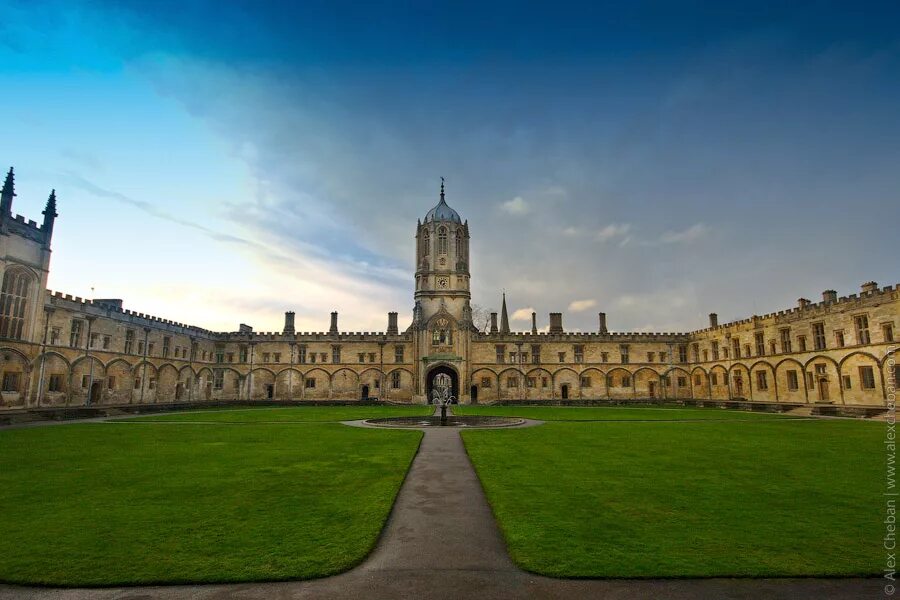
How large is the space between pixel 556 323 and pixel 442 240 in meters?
17.5

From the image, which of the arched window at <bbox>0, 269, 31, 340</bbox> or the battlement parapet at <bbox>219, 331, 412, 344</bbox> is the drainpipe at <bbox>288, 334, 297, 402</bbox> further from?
the arched window at <bbox>0, 269, 31, 340</bbox>

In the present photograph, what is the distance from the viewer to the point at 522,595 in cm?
539

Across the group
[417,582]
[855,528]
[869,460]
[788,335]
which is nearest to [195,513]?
[417,582]

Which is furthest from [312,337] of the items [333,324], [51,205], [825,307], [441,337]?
[825,307]

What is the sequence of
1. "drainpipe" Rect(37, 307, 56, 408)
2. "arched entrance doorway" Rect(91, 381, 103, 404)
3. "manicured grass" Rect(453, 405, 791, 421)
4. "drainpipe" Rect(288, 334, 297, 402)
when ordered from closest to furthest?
"manicured grass" Rect(453, 405, 791, 421), "drainpipe" Rect(37, 307, 56, 408), "arched entrance doorway" Rect(91, 381, 103, 404), "drainpipe" Rect(288, 334, 297, 402)

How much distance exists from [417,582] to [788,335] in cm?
4751

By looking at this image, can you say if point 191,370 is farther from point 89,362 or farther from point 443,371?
point 443,371

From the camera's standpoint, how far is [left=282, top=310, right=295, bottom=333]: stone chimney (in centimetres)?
5791

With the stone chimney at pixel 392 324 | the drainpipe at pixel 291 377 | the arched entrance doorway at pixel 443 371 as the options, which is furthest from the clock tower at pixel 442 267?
the drainpipe at pixel 291 377

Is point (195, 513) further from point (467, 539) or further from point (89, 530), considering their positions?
point (467, 539)

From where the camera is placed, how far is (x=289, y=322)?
191ft

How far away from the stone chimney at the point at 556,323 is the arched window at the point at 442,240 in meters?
15.6

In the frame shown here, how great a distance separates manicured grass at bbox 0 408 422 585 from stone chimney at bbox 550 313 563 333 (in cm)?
4517

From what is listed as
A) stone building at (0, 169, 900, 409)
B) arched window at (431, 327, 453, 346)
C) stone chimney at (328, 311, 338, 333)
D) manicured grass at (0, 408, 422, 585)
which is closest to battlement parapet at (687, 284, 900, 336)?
stone building at (0, 169, 900, 409)
